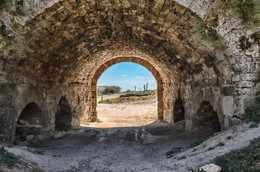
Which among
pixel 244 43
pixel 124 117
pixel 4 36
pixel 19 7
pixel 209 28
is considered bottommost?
pixel 124 117

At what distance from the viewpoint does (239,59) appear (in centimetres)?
376

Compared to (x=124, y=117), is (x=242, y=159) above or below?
above

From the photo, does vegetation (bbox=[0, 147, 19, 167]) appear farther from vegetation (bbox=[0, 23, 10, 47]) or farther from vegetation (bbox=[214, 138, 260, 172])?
vegetation (bbox=[214, 138, 260, 172])

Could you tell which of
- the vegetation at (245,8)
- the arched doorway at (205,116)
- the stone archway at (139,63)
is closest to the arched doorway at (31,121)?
the stone archway at (139,63)

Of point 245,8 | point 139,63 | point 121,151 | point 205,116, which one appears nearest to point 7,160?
point 121,151

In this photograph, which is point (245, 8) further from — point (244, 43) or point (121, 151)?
point (121, 151)

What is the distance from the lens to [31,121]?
5941 mm

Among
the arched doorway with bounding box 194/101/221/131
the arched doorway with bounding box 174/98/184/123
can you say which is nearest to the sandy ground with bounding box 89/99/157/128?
the arched doorway with bounding box 174/98/184/123

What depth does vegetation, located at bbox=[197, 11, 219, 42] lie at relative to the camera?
3.74m

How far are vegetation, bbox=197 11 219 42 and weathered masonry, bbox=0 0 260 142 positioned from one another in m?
0.07

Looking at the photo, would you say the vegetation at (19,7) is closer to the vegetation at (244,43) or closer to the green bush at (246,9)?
the green bush at (246,9)

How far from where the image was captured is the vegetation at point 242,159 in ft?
7.38

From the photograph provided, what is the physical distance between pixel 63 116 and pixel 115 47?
3.37 metres

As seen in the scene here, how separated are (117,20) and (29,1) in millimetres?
1887
